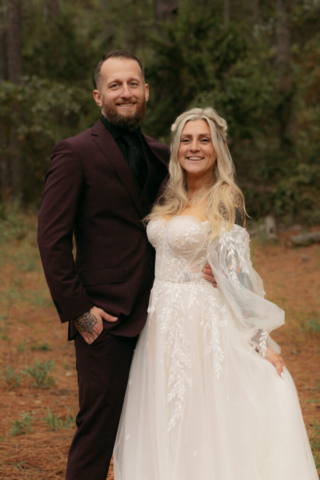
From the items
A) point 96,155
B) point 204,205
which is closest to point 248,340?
point 204,205

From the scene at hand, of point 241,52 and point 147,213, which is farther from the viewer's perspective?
point 241,52

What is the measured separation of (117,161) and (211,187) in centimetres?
57

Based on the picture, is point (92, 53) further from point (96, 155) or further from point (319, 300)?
point (96, 155)

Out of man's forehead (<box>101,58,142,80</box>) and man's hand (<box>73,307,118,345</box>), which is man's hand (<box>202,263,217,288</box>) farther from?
man's forehead (<box>101,58,142,80</box>)

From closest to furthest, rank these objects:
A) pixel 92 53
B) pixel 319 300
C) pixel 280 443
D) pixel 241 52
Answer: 1. pixel 280 443
2. pixel 319 300
3. pixel 241 52
4. pixel 92 53

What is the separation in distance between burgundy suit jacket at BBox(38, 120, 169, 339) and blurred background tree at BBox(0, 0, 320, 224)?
852cm

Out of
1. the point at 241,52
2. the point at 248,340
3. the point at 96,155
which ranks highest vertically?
the point at 241,52

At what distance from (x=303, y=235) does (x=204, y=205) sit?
842 centimetres

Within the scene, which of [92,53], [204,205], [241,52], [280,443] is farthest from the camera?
[92,53]

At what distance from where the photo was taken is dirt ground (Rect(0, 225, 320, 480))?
438 cm

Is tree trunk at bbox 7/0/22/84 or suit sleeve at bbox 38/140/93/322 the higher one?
tree trunk at bbox 7/0/22/84

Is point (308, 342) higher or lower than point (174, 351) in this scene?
lower

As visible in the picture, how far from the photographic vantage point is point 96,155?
123 inches

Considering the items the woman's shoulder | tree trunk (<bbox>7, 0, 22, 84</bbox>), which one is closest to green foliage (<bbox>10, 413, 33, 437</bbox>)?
the woman's shoulder
